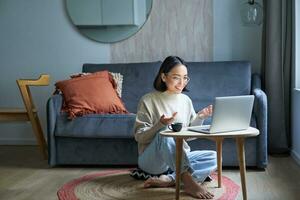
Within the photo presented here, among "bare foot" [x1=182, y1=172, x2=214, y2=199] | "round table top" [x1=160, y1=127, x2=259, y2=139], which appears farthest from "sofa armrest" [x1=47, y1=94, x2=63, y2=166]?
"round table top" [x1=160, y1=127, x2=259, y2=139]

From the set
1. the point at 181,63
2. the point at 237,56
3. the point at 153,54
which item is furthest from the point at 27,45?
the point at 181,63

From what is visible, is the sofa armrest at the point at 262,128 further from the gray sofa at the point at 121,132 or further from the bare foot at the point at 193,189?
the bare foot at the point at 193,189

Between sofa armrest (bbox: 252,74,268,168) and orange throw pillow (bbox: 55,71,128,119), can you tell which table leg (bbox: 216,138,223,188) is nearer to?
sofa armrest (bbox: 252,74,268,168)

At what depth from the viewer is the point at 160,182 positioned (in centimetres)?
287

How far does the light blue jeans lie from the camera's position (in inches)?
104

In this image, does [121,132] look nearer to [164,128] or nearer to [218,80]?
[164,128]

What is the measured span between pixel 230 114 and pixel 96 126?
144 centimetres

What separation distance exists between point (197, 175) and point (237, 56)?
1.82 metres

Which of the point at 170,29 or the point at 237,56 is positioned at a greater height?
the point at 170,29

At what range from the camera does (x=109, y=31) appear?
4.45 m

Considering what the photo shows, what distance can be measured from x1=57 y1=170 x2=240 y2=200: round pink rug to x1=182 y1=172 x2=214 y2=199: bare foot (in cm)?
4

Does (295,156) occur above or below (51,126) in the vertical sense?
below

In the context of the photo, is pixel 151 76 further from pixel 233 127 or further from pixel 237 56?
→ pixel 233 127

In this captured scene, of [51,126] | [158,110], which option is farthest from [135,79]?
[158,110]
